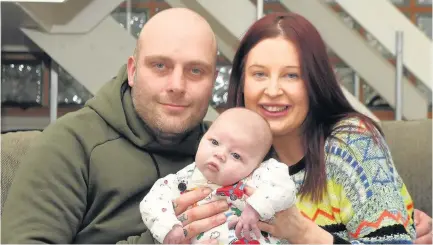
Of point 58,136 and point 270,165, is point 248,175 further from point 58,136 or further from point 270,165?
point 58,136

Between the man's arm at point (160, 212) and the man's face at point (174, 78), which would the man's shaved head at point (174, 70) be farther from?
the man's arm at point (160, 212)

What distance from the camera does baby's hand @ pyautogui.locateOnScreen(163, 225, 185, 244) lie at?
108 centimetres

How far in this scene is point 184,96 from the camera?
1.23 meters

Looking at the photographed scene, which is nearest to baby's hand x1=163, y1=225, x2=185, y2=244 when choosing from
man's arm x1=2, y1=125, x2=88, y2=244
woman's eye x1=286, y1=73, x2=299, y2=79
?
man's arm x1=2, y1=125, x2=88, y2=244

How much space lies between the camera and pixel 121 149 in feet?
4.22

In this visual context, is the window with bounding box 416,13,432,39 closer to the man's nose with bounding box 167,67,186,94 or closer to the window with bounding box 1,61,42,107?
the window with bounding box 1,61,42,107

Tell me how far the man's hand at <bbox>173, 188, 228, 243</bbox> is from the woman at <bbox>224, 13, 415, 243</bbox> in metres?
0.09

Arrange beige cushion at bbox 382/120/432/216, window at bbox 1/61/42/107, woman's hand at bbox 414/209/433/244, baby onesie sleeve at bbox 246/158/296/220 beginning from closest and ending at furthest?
baby onesie sleeve at bbox 246/158/296/220 → woman's hand at bbox 414/209/433/244 → beige cushion at bbox 382/120/432/216 → window at bbox 1/61/42/107

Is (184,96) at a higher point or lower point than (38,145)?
higher

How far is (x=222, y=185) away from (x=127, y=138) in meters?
0.29

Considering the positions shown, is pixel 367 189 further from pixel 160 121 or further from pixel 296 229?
pixel 160 121

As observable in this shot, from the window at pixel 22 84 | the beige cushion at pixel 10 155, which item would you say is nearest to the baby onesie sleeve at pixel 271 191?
the beige cushion at pixel 10 155

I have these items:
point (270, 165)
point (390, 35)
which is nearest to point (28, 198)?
point (270, 165)

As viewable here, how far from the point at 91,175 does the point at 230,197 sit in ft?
1.02
